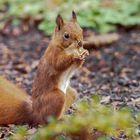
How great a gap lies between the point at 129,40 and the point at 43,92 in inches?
155

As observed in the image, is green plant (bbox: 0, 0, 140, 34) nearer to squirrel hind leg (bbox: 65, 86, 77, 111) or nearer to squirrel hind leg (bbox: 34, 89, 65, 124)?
squirrel hind leg (bbox: 65, 86, 77, 111)

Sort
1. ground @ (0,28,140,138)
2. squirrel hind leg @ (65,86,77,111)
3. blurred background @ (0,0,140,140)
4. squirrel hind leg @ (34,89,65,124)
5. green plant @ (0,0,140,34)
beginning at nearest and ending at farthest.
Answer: squirrel hind leg @ (34,89,65,124), squirrel hind leg @ (65,86,77,111), ground @ (0,28,140,138), blurred background @ (0,0,140,140), green plant @ (0,0,140,34)

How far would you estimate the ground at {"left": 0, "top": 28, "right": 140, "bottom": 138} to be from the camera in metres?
6.50

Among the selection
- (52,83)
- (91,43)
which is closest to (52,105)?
(52,83)

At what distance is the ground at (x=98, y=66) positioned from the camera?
650cm

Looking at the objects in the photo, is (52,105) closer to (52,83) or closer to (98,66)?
(52,83)

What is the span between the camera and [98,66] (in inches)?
314

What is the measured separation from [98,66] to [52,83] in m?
3.00

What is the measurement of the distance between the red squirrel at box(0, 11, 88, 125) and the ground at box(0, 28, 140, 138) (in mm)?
913

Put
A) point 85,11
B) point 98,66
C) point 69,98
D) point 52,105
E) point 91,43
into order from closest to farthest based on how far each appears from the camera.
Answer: point 52,105 → point 69,98 → point 98,66 → point 91,43 → point 85,11

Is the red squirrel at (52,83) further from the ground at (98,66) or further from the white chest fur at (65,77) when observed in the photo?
the ground at (98,66)

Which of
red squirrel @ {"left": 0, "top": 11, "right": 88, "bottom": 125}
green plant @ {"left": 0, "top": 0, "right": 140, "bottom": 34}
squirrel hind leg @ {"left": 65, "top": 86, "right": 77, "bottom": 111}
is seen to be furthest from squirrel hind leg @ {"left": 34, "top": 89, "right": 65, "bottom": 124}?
green plant @ {"left": 0, "top": 0, "right": 140, "bottom": 34}

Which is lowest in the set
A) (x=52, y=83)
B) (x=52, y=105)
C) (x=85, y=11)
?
(x=52, y=105)

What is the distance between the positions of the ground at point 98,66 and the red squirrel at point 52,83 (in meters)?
0.91
